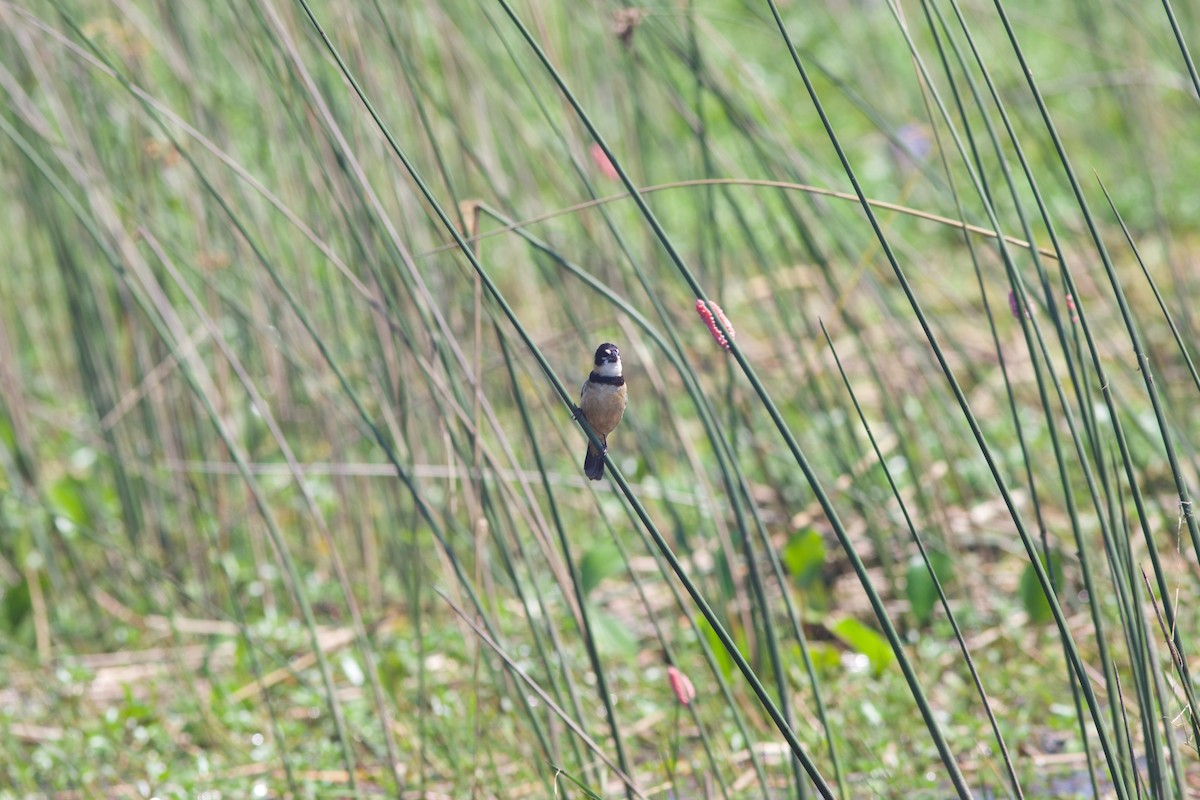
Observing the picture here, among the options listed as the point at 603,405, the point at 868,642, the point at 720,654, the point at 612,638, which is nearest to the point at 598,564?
the point at 612,638

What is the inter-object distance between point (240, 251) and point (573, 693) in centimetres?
116

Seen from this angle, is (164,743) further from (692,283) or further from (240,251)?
(692,283)

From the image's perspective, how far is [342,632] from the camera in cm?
217

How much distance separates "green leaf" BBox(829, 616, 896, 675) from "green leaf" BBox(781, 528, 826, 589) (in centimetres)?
12

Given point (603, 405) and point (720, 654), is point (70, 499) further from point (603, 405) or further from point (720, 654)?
point (603, 405)

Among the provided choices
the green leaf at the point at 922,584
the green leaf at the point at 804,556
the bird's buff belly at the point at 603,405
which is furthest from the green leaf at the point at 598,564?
the bird's buff belly at the point at 603,405

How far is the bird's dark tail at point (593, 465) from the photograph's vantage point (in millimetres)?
1020

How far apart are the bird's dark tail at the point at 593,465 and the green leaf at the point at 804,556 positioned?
93 centimetres

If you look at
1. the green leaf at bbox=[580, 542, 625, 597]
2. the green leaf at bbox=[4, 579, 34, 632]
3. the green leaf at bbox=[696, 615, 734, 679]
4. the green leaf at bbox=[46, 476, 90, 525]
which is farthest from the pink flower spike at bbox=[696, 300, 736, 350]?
the green leaf at bbox=[46, 476, 90, 525]

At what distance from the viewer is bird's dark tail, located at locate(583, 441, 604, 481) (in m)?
1.02

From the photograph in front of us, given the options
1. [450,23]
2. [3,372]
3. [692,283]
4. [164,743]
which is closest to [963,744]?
[692,283]

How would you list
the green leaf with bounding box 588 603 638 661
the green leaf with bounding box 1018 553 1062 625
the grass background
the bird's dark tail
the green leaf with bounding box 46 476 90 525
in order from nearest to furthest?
the bird's dark tail → the grass background → the green leaf with bounding box 1018 553 1062 625 → the green leaf with bounding box 588 603 638 661 → the green leaf with bounding box 46 476 90 525

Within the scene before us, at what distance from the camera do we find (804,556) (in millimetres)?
1946

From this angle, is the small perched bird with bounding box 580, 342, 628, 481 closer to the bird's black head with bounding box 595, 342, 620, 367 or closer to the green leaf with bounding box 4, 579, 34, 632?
the bird's black head with bounding box 595, 342, 620, 367
